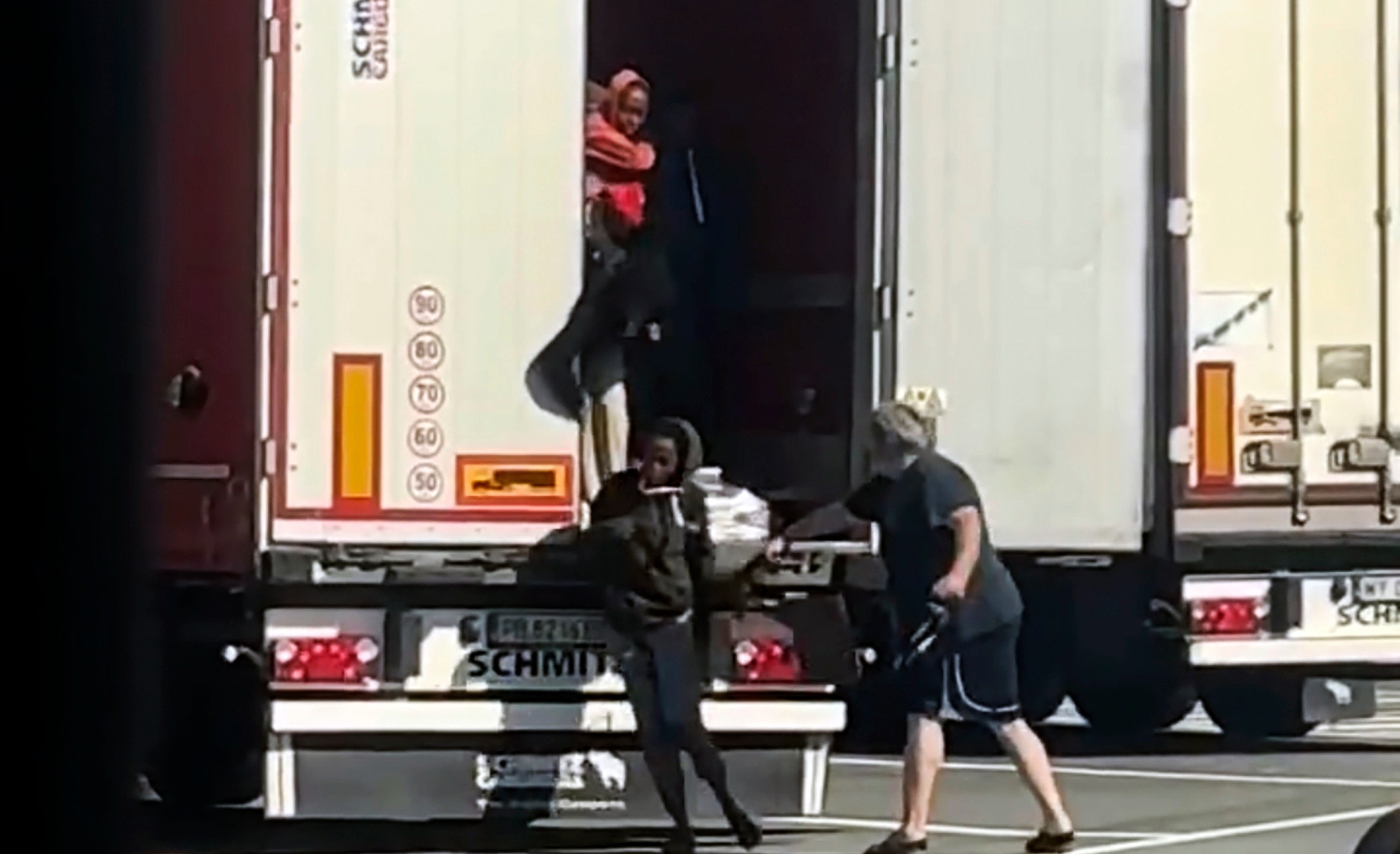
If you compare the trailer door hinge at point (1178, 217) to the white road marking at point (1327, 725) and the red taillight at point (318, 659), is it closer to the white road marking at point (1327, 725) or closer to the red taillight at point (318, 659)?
the white road marking at point (1327, 725)

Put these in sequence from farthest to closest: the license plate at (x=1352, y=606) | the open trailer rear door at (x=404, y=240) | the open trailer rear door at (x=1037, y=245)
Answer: the license plate at (x=1352, y=606), the open trailer rear door at (x=1037, y=245), the open trailer rear door at (x=404, y=240)

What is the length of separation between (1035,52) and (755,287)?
1.42 meters

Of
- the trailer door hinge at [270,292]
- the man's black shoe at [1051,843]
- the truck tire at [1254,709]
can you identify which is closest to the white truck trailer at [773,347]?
the trailer door hinge at [270,292]

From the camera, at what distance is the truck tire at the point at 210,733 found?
10.7m

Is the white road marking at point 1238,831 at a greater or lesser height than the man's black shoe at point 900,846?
lesser

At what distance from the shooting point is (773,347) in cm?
1245

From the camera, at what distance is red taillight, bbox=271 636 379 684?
10273 mm

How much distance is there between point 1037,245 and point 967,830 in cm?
228

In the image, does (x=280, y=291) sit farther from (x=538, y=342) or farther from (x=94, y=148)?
(x=94, y=148)

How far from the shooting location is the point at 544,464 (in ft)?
33.7

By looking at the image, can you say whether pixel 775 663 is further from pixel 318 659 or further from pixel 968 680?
pixel 318 659

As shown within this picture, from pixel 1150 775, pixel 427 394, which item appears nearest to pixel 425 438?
pixel 427 394

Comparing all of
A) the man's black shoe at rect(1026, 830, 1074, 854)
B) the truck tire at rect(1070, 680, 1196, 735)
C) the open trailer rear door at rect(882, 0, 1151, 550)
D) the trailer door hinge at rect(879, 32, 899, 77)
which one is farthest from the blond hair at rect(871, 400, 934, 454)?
the truck tire at rect(1070, 680, 1196, 735)

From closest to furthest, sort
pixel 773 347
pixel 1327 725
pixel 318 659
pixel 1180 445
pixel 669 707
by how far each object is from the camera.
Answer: pixel 318 659, pixel 669 707, pixel 773 347, pixel 1180 445, pixel 1327 725
